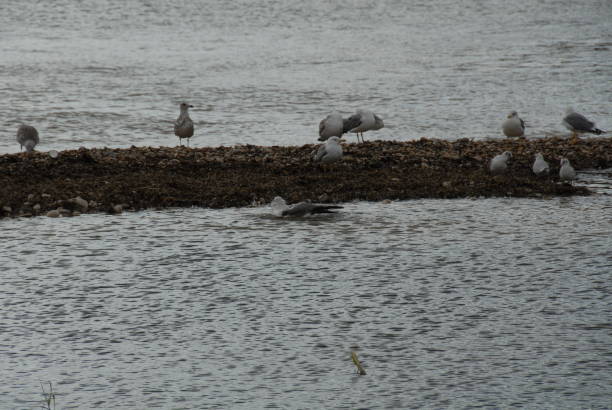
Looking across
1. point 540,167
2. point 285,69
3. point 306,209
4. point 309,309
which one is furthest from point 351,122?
point 285,69

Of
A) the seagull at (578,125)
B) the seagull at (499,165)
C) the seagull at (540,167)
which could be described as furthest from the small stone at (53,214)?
the seagull at (578,125)

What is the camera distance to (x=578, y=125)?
14508 millimetres

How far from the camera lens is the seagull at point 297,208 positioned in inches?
355

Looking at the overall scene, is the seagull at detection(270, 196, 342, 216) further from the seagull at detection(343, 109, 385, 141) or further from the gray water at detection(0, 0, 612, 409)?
the seagull at detection(343, 109, 385, 141)

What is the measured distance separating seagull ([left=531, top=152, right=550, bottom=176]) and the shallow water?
427cm

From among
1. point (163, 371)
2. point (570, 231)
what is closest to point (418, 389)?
point (163, 371)

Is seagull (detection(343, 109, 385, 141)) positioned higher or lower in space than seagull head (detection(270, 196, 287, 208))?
higher

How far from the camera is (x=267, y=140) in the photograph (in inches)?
587

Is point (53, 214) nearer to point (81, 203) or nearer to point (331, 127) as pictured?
point (81, 203)

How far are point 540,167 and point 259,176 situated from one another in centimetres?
318

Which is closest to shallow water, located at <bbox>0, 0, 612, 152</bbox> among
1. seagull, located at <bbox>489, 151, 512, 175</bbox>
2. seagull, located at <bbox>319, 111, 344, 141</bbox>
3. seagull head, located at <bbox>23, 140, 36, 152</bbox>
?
seagull, located at <bbox>319, 111, 344, 141</bbox>

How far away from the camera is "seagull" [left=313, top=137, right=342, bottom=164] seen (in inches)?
450

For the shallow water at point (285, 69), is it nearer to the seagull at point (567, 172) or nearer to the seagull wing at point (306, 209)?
the seagull at point (567, 172)

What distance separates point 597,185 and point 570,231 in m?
2.66
